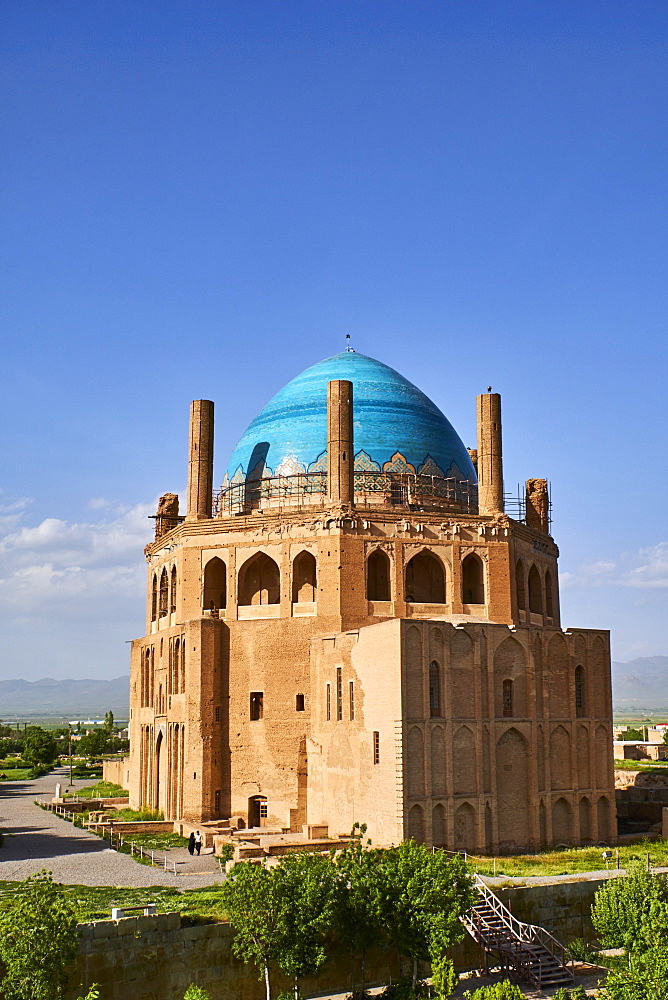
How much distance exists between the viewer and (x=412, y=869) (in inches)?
765

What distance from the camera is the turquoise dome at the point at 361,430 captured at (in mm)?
36969

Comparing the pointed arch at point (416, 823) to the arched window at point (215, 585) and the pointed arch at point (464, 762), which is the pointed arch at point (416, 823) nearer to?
the pointed arch at point (464, 762)

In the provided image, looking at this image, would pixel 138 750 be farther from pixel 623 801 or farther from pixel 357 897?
pixel 357 897

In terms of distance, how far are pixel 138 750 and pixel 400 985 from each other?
23.0 metres

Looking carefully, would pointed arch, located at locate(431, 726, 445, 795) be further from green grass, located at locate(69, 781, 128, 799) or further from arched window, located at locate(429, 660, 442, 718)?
green grass, located at locate(69, 781, 128, 799)

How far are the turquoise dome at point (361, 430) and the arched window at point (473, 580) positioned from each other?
150 inches

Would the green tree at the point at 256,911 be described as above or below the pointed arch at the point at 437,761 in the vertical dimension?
below

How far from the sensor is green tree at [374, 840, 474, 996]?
A: 61.8ft

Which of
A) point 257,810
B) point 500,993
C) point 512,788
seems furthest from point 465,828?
point 500,993

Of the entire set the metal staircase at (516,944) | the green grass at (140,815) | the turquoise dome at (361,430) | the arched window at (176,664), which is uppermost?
the turquoise dome at (361,430)

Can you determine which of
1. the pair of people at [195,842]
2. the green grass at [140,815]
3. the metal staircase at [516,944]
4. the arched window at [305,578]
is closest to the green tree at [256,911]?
the metal staircase at [516,944]

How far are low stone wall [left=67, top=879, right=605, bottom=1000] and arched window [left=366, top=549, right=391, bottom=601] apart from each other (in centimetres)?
1457

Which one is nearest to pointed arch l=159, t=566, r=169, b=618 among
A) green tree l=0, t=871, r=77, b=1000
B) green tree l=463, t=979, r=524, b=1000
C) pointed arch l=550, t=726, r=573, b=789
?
pointed arch l=550, t=726, r=573, b=789

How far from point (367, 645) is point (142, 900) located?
9.97 meters
